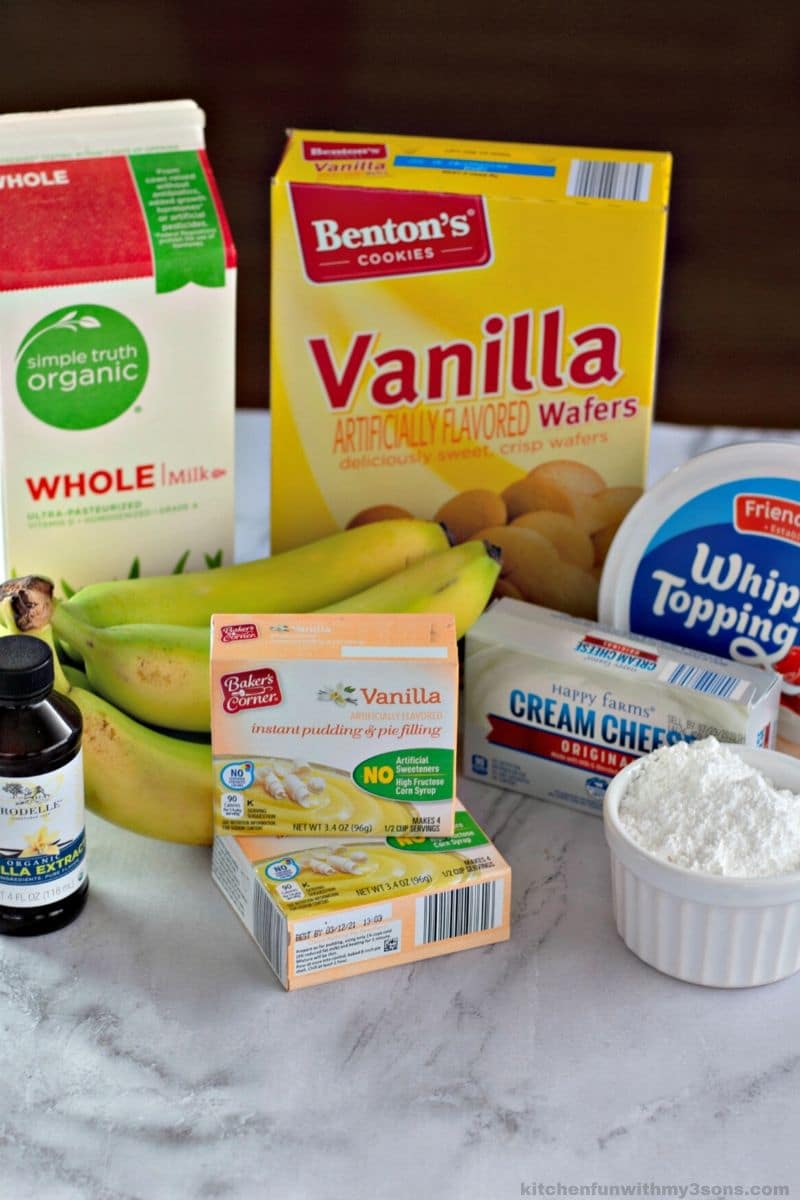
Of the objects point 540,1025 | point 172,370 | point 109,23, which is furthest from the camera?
point 109,23

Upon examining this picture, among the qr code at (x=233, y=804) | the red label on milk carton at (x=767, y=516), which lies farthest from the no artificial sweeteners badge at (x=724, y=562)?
the qr code at (x=233, y=804)

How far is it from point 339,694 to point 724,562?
320 millimetres

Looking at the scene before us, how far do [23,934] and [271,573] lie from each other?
0.33 meters

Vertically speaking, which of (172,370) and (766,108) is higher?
(766,108)

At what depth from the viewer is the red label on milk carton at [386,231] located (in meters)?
1.12

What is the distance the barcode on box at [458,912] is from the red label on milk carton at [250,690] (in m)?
0.15

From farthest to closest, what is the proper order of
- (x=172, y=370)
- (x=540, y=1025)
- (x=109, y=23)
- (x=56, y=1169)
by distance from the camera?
(x=109, y=23)
(x=172, y=370)
(x=540, y=1025)
(x=56, y=1169)

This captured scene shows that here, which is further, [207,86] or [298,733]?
[207,86]

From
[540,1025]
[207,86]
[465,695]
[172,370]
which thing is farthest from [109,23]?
[540,1025]

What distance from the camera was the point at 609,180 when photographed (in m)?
1.13

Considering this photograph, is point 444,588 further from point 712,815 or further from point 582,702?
point 712,815

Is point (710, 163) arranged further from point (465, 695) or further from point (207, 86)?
point (465, 695)

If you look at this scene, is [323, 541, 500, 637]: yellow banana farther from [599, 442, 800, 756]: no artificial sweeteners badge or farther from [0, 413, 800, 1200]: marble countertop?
[0, 413, 800, 1200]: marble countertop

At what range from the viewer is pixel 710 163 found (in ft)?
5.21
